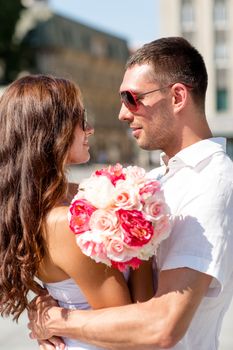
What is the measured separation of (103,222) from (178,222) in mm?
227

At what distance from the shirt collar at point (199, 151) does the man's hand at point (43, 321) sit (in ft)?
2.02

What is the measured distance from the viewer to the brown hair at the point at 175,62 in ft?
8.10

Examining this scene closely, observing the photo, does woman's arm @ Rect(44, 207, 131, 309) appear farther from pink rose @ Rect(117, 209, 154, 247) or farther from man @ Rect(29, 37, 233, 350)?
pink rose @ Rect(117, 209, 154, 247)

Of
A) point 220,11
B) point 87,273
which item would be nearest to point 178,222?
point 87,273

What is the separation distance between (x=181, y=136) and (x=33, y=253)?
63cm

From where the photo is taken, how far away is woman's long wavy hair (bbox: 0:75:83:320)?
2381 millimetres

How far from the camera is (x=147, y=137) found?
2555 millimetres

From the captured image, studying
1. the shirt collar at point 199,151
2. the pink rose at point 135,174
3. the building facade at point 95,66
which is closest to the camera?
the pink rose at point 135,174

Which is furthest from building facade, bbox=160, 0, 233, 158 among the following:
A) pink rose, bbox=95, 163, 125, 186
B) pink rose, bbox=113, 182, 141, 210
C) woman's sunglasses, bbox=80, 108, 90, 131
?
pink rose, bbox=113, 182, 141, 210

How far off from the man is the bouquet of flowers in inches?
3.5

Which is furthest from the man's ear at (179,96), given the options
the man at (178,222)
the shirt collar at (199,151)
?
the shirt collar at (199,151)

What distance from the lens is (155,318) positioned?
2152 millimetres

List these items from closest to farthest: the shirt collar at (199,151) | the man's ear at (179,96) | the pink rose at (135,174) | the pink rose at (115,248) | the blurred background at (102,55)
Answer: the pink rose at (115,248) < the pink rose at (135,174) < the shirt collar at (199,151) < the man's ear at (179,96) < the blurred background at (102,55)

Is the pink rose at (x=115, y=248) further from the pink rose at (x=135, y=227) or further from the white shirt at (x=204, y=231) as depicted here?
the white shirt at (x=204, y=231)
